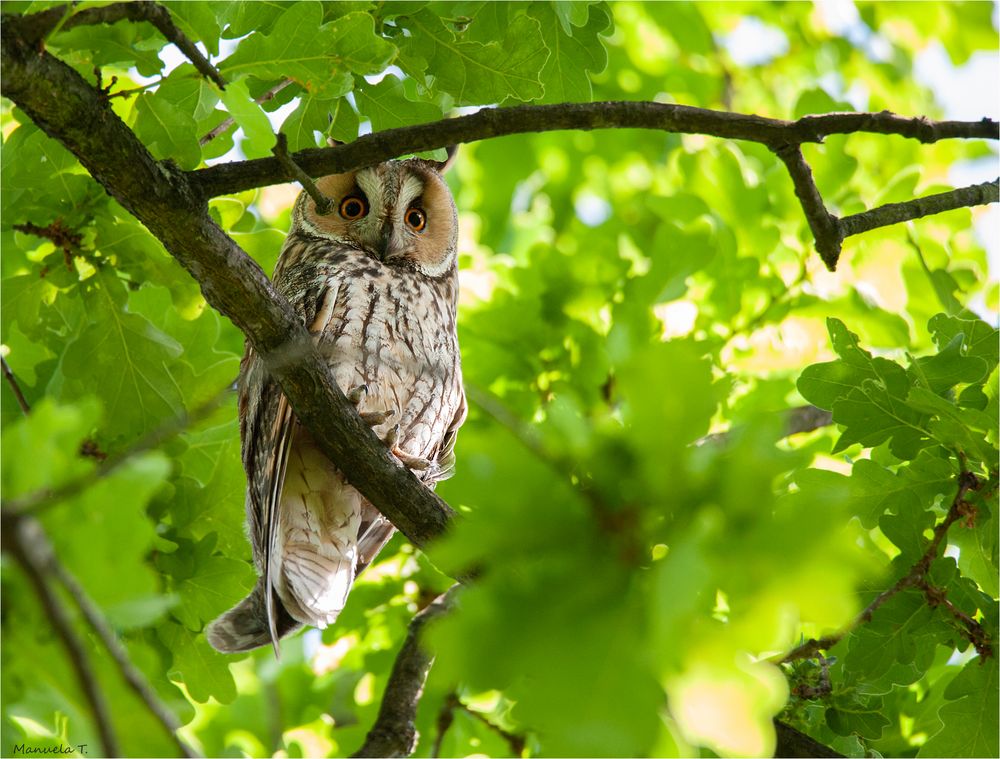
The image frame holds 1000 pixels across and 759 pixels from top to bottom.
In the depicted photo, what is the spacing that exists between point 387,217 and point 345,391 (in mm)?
649

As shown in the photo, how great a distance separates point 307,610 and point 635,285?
142cm

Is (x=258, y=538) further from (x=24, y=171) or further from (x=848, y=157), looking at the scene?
(x=848, y=157)

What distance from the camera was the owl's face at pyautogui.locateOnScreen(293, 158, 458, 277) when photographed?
291 centimetres

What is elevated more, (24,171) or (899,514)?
(24,171)

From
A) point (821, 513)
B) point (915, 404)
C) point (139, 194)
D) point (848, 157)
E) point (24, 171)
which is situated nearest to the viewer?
point (821, 513)

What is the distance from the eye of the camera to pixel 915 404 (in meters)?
1.72

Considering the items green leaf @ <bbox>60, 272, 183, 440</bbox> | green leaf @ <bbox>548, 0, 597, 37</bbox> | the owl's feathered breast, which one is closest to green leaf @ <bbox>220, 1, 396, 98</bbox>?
green leaf @ <bbox>548, 0, 597, 37</bbox>

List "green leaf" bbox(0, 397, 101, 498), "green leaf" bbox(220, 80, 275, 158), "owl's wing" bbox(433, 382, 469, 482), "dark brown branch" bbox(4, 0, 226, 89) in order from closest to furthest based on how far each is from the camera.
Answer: "green leaf" bbox(0, 397, 101, 498)
"dark brown branch" bbox(4, 0, 226, 89)
"green leaf" bbox(220, 80, 275, 158)
"owl's wing" bbox(433, 382, 469, 482)

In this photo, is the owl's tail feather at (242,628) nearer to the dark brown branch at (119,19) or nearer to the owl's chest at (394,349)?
the owl's chest at (394,349)

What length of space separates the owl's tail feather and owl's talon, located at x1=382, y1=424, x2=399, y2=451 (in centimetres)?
44

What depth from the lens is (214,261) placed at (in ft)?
5.27

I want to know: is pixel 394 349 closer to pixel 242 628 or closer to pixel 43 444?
pixel 242 628

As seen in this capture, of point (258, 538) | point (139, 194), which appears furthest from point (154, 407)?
point (139, 194)

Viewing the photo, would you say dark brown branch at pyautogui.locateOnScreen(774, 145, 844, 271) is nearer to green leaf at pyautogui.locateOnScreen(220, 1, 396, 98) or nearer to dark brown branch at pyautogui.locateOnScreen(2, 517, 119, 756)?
green leaf at pyautogui.locateOnScreen(220, 1, 396, 98)
